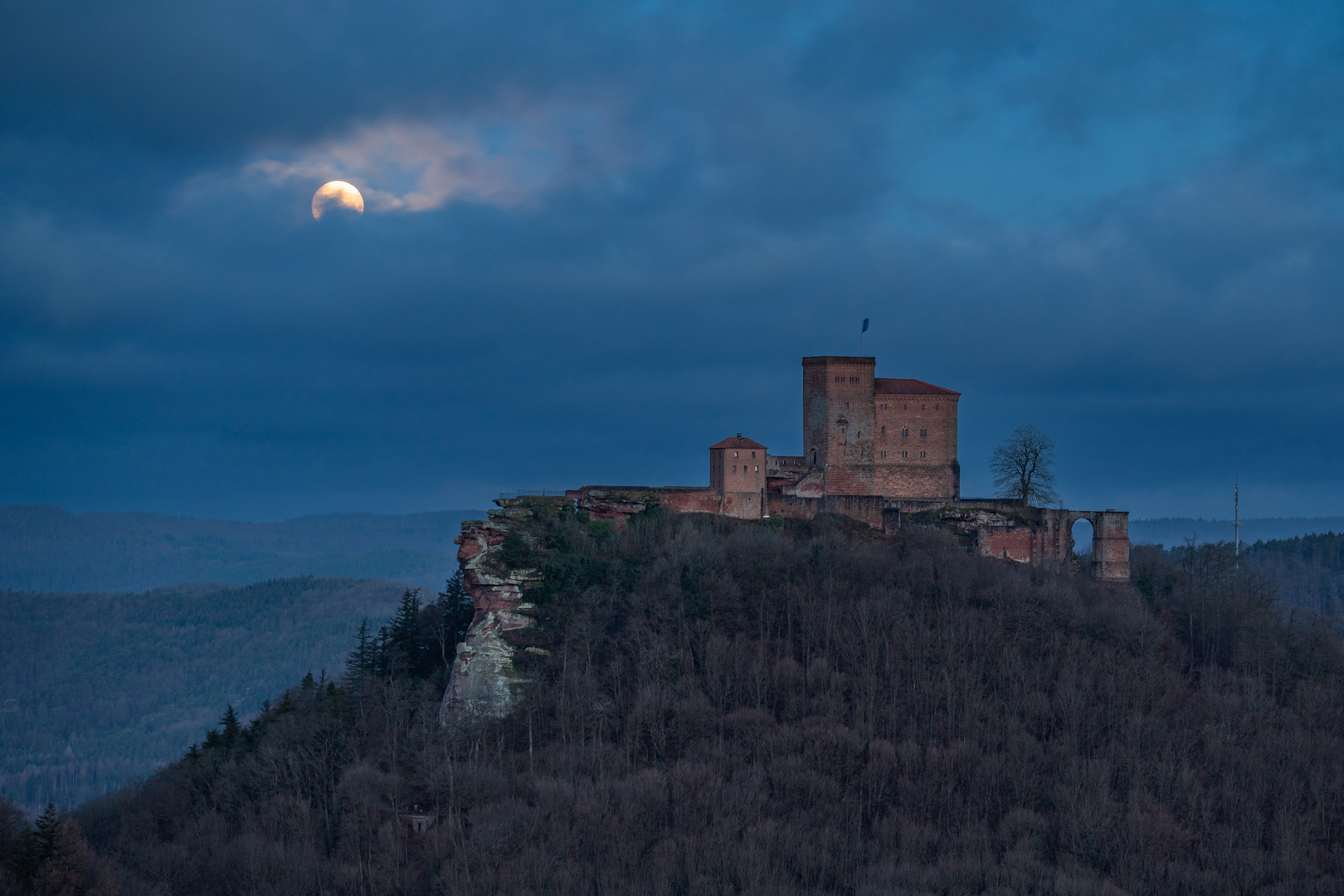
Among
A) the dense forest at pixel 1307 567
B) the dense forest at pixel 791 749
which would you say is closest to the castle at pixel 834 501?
the dense forest at pixel 791 749

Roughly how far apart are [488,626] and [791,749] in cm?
1606

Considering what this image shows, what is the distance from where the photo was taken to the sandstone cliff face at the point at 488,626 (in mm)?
51062

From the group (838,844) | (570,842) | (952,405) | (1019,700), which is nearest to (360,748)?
(570,842)

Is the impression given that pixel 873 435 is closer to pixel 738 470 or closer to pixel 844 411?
pixel 844 411

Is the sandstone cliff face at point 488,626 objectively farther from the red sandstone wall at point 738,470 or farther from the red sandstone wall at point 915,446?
the red sandstone wall at point 915,446

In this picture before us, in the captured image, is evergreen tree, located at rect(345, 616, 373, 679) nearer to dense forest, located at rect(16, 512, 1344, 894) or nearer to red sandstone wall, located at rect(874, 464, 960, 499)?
dense forest, located at rect(16, 512, 1344, 894)

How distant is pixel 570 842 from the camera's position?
4062 centimetres

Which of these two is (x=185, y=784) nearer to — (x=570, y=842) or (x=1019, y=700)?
(x=570, y=842)

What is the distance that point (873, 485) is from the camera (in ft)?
222

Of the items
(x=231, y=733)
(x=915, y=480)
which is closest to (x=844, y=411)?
(x=915, y=480)

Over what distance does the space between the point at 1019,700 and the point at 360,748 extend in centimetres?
3004

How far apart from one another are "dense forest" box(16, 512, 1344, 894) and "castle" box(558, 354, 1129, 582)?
2.38 m

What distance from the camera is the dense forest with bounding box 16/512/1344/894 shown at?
4028 cm

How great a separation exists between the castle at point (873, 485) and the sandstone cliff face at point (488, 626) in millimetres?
3830
